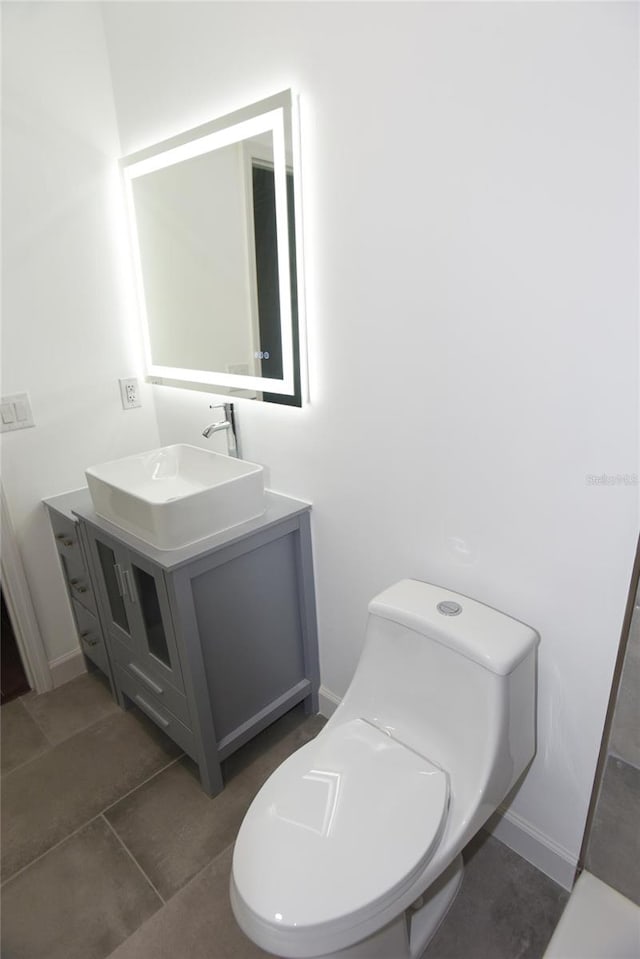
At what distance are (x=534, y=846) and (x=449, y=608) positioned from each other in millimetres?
702

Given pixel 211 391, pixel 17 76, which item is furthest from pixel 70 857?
pixel 17 76

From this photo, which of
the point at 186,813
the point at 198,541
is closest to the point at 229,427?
the point at 198,541

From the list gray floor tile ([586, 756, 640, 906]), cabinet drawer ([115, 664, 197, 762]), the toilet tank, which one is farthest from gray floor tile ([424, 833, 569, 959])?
cabinet drawer ([115, 664, 197, 762])

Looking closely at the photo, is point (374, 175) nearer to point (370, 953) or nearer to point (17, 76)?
point (17, 76)

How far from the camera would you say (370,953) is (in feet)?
3.40

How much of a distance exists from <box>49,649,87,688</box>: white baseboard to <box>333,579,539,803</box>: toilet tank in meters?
1.33

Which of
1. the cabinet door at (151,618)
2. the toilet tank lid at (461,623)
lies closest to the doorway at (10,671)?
the cabinet door at (151,618)

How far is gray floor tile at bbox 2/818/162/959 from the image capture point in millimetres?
1218

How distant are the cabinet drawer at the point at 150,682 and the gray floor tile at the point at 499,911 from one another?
33.1 inches

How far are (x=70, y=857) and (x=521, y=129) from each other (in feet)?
6.76

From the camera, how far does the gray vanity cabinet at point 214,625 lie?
4.58 ft

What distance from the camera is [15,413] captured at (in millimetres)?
1777

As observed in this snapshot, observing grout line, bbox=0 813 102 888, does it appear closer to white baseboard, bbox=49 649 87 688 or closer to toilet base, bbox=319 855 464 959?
white baseboard, bbox=49 649 87 688

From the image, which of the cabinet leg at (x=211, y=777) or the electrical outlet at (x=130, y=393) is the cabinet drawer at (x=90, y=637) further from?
the electrical outlet at (x=130, y=393)
